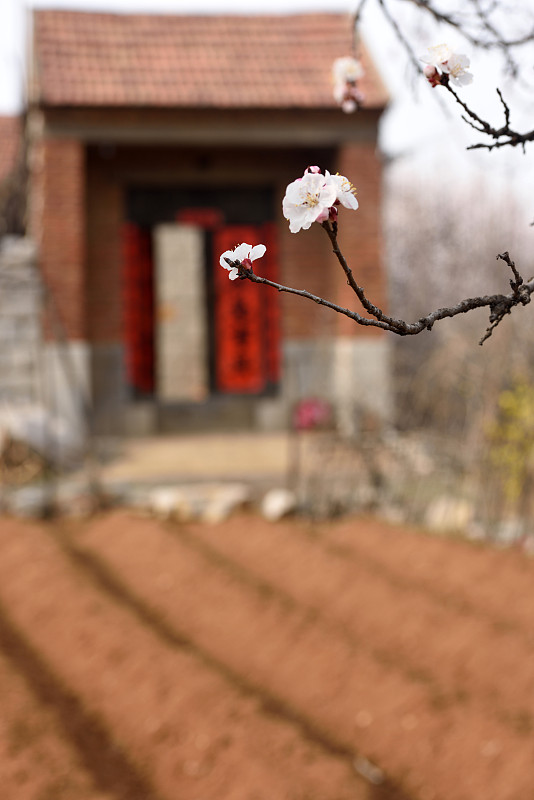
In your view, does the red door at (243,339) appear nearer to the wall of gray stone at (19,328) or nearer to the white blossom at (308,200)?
the wall of gray stone at (19,328)

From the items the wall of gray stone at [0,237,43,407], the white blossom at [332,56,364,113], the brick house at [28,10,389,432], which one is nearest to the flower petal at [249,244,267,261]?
the white blossom at [332,56,364,113]

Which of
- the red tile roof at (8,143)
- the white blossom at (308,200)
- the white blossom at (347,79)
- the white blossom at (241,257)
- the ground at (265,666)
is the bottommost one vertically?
the ground at (265,666)

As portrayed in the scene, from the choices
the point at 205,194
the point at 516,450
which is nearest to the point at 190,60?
the point at 205,194

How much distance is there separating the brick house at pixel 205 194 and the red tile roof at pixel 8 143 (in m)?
2.74

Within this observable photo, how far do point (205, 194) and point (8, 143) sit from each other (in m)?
4.22

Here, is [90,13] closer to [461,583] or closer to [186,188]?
[186,188]

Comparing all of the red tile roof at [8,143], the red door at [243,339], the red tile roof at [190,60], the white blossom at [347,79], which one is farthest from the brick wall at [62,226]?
the white blossom at [347,79]

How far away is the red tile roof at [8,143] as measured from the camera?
13547 mm

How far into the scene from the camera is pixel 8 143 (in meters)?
14.2

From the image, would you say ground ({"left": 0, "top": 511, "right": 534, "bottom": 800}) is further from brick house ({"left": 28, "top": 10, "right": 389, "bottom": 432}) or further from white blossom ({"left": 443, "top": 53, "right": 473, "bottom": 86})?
brick house ({"left": 28, "top": 10, "right": 389, "bottom": 432})

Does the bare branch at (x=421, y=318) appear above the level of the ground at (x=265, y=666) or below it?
above

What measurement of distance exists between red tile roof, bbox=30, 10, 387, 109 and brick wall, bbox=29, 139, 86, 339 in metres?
0.52

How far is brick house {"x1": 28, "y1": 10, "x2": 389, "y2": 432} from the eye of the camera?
33.6 feet

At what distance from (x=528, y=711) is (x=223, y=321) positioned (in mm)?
8446
